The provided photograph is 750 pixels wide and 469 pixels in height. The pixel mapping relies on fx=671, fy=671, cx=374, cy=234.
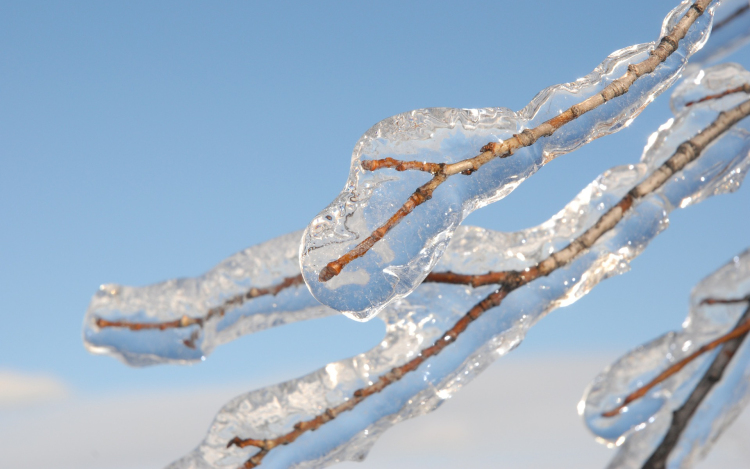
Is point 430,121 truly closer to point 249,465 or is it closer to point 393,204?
point 393,204

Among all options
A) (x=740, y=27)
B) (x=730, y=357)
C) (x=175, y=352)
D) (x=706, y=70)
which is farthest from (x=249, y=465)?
(x=740, y=27)

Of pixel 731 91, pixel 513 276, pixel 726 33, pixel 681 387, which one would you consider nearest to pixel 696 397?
pixel 681 387

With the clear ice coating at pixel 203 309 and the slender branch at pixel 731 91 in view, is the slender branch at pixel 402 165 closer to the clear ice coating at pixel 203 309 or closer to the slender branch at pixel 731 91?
the clear ice coating at pixel 203 309

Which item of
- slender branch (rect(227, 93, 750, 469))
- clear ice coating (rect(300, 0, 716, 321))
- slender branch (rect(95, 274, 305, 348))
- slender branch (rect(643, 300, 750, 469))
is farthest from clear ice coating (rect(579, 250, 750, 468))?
slender branch (rect(95, 274, 305, 348))

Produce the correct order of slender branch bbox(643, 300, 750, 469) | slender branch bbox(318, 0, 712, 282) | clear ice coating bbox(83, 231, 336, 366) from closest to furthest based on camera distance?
slender branch bbox(318, 0, 712, 282), slender branch bbox(643, 300, 750, 469), clear ice coating bbox(83, 231, 336, 366)

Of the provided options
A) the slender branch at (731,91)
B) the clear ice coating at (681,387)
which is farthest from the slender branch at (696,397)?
the slender branch at (731,91)

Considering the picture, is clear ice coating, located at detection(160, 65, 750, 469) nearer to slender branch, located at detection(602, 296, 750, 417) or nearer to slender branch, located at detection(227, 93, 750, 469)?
slender branch, located at detection(227, 93, 750, 469)
